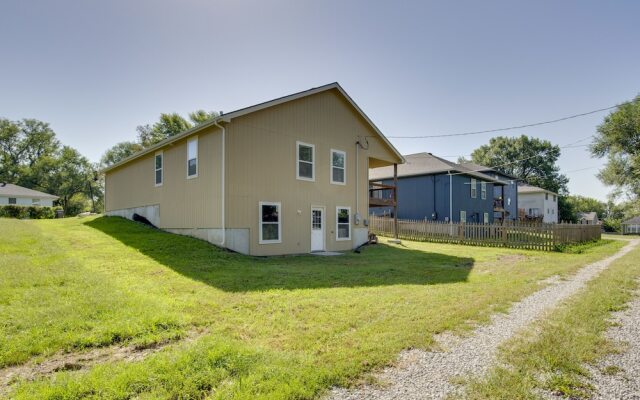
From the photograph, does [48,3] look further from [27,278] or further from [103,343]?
[103,343]

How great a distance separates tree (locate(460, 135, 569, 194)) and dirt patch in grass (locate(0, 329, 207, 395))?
6194 centimetres

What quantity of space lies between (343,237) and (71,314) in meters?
11.7

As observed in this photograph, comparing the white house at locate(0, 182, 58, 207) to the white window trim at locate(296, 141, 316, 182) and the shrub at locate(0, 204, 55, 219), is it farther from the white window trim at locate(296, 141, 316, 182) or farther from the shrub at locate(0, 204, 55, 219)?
the white window trim at locate(296, 141, 316, 182)

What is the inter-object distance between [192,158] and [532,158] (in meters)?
60.2

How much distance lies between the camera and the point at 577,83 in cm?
1681

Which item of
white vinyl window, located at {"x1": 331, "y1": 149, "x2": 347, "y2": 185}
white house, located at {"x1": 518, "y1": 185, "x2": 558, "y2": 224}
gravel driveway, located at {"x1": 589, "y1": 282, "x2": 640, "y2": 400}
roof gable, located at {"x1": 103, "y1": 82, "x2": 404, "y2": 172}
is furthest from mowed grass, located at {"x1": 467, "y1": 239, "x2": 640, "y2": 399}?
white house, located at {"x1": 518, "y1": 185, "x2": 558, "y2": 224}

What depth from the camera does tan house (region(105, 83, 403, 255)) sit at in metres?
11.8

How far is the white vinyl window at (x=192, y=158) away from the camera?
1306cm

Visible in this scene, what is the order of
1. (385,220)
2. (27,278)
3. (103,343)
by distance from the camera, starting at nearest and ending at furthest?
(103,343), (27,278), (385,220)

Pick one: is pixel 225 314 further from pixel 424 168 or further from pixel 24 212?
pixel 24 212

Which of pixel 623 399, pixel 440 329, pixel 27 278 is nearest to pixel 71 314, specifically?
pixel 27 278

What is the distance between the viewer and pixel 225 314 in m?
5.01

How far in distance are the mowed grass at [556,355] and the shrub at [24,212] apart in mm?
39241

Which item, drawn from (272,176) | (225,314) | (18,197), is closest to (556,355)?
(225,314)
